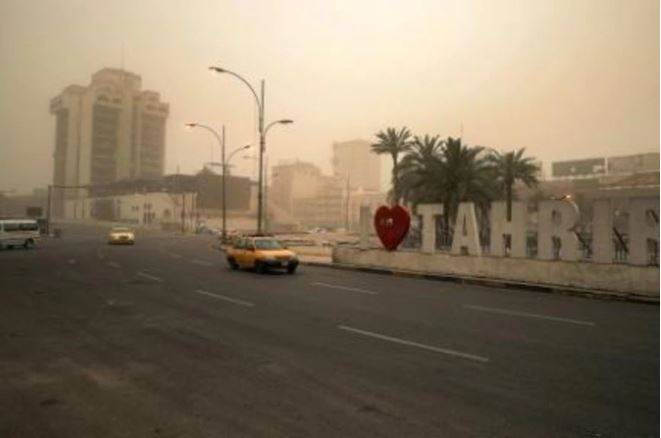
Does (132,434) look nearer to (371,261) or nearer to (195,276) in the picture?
(195,276)

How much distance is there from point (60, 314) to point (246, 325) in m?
4.38

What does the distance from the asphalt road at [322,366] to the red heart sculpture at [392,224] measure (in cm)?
901

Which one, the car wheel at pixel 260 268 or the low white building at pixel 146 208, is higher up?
the low white building at pixel 146 208

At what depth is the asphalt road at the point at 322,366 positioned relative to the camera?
5.95 metres

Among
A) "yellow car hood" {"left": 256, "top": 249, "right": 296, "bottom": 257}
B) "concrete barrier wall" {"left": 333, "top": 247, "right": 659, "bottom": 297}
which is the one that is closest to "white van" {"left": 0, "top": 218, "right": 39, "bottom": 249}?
"yellow car hood" {"left": 256, "top": 249, "right": 296, "bottom": 257}

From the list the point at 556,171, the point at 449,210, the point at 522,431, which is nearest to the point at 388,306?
the point at 522,431

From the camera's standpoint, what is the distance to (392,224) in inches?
987

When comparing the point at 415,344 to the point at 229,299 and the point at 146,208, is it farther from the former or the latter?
the point at 146,208

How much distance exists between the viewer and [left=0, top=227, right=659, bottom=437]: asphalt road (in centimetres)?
595

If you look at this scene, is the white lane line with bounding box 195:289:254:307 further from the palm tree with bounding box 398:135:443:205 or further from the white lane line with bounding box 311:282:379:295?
the palm tree with bounding box 398:135:443:205

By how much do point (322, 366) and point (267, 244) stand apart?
15.9m

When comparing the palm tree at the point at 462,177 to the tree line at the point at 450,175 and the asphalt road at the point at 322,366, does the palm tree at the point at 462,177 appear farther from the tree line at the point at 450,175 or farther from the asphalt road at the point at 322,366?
the asphalt road at the point at 322,366

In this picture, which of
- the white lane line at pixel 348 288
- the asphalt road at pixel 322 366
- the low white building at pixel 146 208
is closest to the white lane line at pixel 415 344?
the asphalt road at pixel 322 366

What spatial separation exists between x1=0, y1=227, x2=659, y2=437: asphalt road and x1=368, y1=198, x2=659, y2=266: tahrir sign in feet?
7.62
